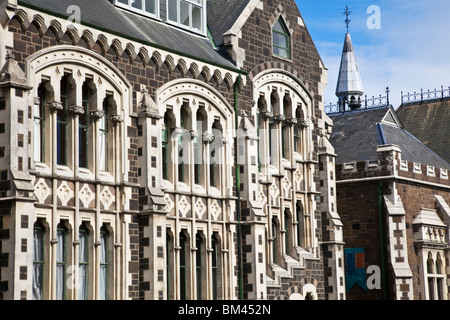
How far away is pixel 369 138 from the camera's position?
48375 millimetres

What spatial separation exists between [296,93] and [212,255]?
8683mm

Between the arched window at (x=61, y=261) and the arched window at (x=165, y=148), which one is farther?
the arched window at (x=165, y=148)

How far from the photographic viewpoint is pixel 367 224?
4350 cm

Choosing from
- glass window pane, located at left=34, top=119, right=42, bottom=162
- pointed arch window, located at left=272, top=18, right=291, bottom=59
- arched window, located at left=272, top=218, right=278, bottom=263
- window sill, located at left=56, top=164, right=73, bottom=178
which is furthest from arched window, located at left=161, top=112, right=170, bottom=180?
pointed arch window, located at left=272, top=18, right=291, bottom=59

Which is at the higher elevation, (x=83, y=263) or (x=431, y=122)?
(x=431, y=122)

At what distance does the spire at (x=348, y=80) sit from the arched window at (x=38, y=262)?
3900 centimetres

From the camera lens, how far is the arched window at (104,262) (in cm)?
2859

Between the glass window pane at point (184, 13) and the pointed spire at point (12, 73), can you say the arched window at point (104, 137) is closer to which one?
the pointed spire at point (12, 73)

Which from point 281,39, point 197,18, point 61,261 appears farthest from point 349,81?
point 61,261

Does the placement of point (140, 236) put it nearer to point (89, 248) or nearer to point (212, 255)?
point (89, 248)

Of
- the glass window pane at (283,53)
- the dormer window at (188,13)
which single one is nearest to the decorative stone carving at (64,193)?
the dormer window at (188,13)

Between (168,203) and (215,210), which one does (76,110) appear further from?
(215,210)

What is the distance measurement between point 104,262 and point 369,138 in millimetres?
23229

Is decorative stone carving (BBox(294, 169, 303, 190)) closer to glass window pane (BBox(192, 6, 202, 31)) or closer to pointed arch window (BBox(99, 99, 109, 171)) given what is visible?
glass window pane (BBox(192, 6, 202, 31))
